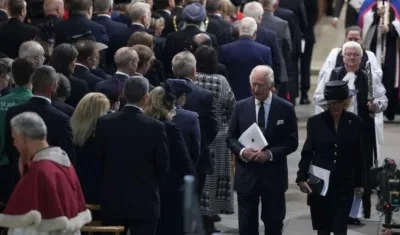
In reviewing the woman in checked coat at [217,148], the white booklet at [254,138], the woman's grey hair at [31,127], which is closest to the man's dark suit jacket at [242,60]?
the woman in checked coat at [217,148]

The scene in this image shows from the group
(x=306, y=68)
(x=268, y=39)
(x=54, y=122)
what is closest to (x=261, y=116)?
(x=54, y=122)

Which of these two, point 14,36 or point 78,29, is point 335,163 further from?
point 14,36

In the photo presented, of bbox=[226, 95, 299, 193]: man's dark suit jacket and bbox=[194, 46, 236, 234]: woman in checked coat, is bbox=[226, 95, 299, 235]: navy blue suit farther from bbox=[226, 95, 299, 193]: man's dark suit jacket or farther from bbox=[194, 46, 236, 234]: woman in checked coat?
bbox=[194, 46, 236, 234]: woman in checked coat

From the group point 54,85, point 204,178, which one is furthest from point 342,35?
point 54,85

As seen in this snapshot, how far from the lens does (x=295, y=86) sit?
2364 cm

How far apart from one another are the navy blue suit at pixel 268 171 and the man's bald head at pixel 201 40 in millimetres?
2404

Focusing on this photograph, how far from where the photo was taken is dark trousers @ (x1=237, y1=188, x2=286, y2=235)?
14.1m

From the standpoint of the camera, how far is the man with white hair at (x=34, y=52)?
14594 mm

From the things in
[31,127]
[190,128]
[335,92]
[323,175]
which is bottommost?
[323,175]

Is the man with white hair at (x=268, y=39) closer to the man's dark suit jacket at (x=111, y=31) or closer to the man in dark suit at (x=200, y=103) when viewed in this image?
the man's dark suit jacket at (x=111, y=31)

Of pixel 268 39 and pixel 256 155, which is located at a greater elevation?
pixel 268 39

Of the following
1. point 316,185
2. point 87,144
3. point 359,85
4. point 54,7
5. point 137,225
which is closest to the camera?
point 137,225

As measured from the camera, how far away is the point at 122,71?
573 inches

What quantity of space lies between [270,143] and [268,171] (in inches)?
10.3
